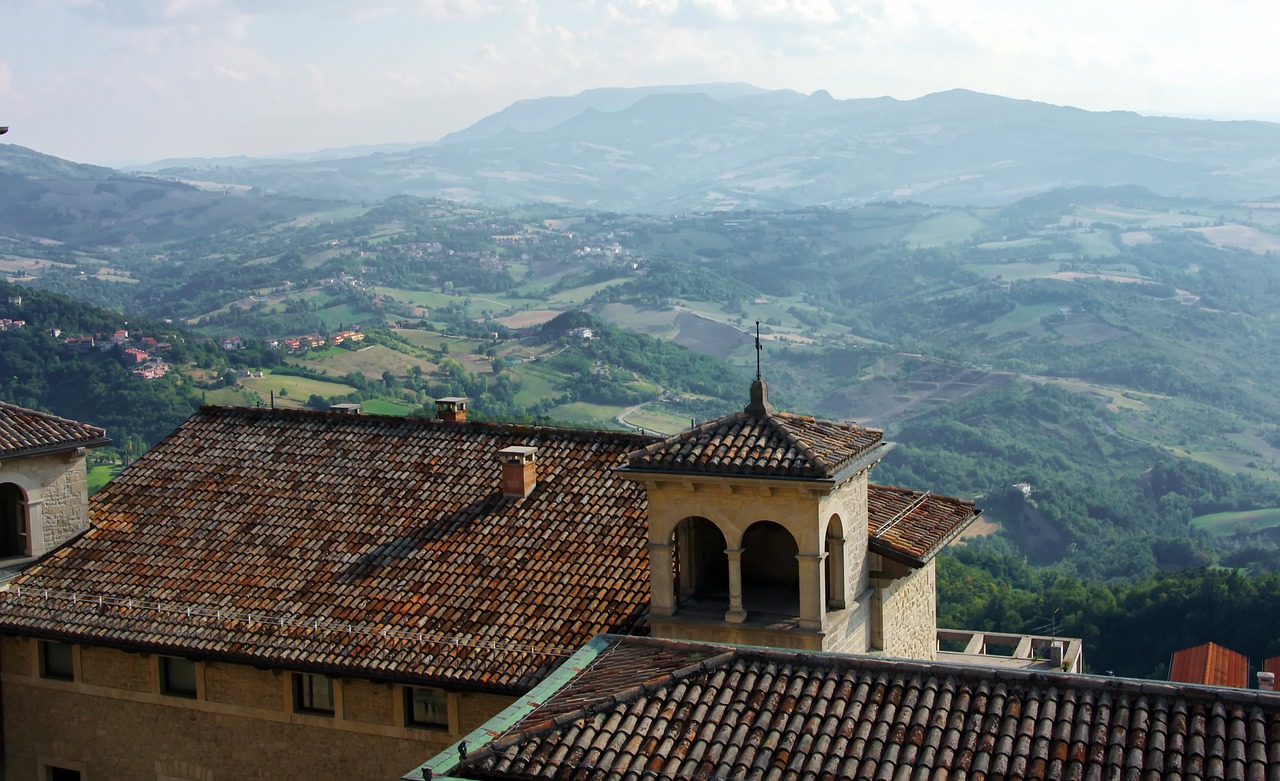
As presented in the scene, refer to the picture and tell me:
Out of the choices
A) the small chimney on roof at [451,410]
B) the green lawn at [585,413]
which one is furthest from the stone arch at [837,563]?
the green lawn at [585,413]

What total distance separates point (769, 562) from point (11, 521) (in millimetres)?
12937

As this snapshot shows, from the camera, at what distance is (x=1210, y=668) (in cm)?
4397

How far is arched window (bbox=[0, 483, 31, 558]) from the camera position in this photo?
23.1 metres

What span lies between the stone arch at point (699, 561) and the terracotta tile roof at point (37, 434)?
10076 millimetres

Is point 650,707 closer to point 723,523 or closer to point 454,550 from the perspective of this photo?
point 723,523

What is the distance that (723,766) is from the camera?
12.9 m

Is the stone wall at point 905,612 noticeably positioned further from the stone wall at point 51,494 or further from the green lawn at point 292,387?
the green lawn at point 292,387

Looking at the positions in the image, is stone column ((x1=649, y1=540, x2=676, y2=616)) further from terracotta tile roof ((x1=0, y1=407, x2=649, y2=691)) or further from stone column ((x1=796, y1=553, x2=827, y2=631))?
stone column ((x1=796, y1=553, x2=827, y2=631))

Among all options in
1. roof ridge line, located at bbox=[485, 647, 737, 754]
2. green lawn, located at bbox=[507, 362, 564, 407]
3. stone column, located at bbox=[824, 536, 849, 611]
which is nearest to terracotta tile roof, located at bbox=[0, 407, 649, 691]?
stone column, located at bbox=[824, 536, 849, 611]

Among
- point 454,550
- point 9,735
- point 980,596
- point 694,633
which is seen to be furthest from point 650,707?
point 980,596

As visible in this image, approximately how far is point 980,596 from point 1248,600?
13.7 m

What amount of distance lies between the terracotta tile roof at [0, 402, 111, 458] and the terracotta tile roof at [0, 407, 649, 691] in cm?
116

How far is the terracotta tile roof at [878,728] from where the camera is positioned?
12.3 m

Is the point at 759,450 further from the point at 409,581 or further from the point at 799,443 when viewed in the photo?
the point at 409,581
